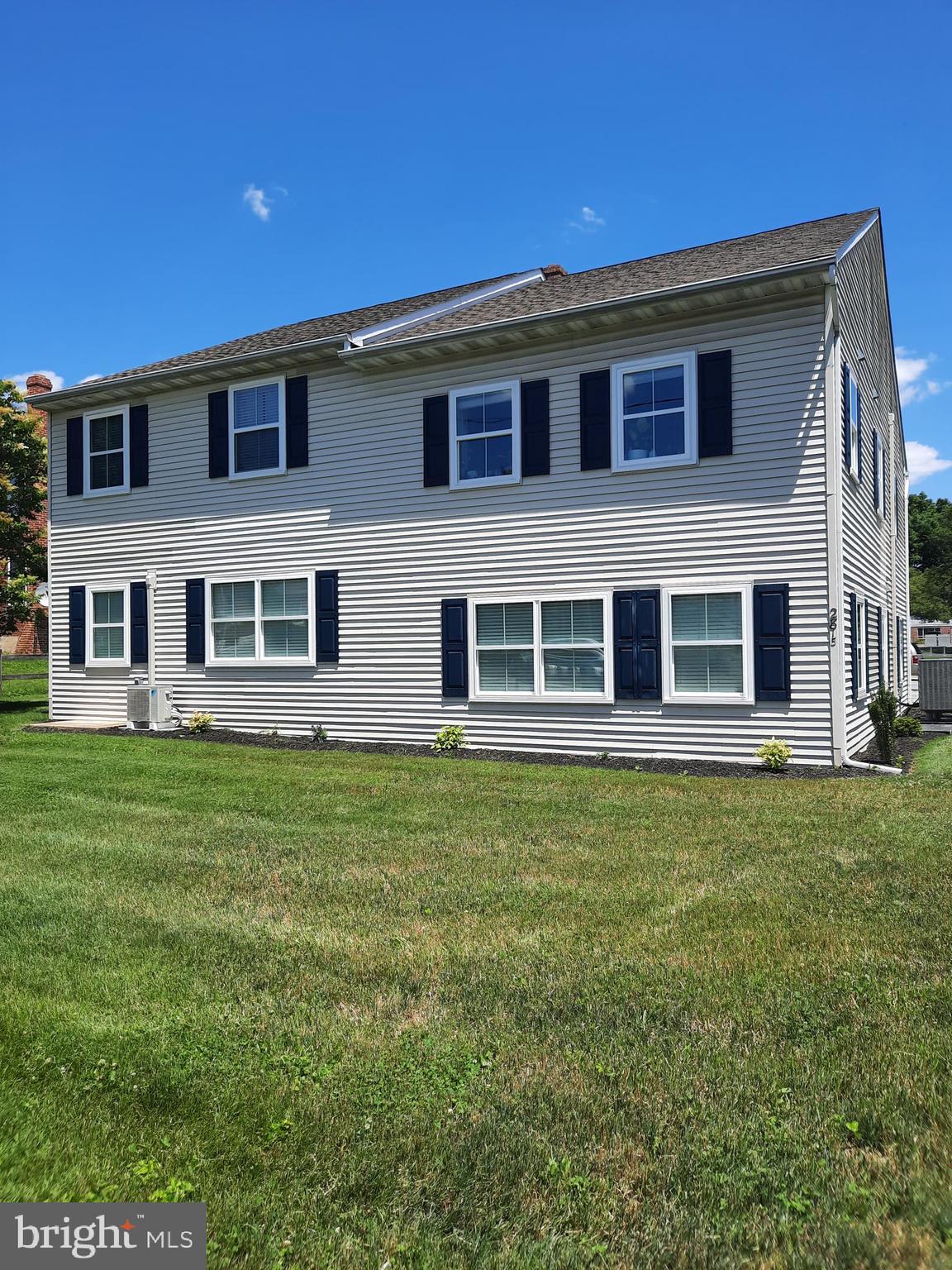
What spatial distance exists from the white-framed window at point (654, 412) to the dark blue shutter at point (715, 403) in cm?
10

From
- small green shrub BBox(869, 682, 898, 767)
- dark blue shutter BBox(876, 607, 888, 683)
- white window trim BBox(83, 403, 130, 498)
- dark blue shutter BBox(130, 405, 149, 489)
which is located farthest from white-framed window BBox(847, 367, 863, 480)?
white window trim BBox(83, 403, 130, 498)

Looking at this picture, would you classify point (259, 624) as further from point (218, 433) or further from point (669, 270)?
point (669, 270)

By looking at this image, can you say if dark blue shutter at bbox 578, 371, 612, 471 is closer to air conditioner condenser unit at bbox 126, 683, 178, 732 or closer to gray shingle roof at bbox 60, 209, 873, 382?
gray shingle roof at bbox 60, 209, 873, 382

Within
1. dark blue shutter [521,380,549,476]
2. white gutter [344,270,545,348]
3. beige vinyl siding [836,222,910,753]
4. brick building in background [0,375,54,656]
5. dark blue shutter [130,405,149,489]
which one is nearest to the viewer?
beige vinyl siding [836,222,910,753]

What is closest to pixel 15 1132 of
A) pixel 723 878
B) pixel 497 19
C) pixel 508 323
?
pixel 723 878

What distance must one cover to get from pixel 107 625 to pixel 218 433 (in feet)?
13.9

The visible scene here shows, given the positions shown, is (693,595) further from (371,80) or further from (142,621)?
(142,621)

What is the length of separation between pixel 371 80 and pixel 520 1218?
1409 cm

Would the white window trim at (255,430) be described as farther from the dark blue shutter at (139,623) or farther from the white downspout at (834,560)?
the white downspout at (834,560)

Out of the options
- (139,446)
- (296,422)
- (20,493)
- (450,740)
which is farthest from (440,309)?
(20,493)

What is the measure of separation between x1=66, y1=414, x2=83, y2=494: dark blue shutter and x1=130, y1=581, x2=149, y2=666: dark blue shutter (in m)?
2.44

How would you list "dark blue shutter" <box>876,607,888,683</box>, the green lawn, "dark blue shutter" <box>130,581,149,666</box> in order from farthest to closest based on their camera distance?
"dark blue shutter" <box>130,581,149,666</box>
"dark blue shutter" <box>876,607,888,683</box>
the green lawn

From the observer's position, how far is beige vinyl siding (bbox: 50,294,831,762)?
1110 cm

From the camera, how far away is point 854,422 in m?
12.7
